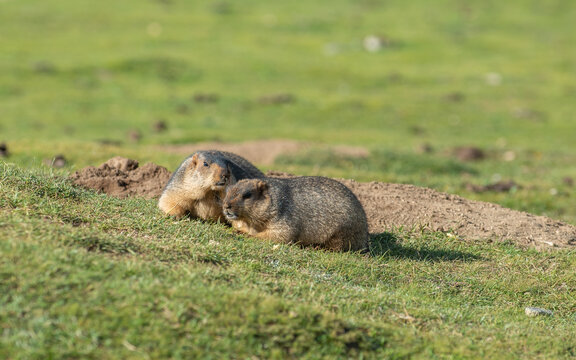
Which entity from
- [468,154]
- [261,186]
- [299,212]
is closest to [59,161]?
[261,186]

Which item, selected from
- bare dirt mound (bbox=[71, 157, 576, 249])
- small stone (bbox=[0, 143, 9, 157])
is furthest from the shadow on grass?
small stone (bbox=[0, 143, 9, 157])

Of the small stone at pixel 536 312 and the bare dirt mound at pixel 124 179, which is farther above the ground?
the bare dirt mound at pixel 124 179

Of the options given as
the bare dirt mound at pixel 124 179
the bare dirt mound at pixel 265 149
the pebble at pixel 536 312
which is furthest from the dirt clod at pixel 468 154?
the pebble at pixel 536 312

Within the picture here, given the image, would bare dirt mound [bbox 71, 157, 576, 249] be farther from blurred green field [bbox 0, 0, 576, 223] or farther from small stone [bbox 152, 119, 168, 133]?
small stone [bbox 152, 119, 168, 133]

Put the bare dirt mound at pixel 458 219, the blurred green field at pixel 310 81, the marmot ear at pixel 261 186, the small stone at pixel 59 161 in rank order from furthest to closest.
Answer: the blurred green field at pixel 310 81 < the small stone at pixel 59 161 < the bare dirt mound at pixel 458 219 < the marmot ear at pixel 261 186

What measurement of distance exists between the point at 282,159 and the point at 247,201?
807 centimetres

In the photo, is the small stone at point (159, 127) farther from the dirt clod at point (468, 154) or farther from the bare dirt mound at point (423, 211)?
the bare dirt mound at point (423, 211)

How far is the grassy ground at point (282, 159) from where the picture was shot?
5.27 meters

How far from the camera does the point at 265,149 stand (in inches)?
656

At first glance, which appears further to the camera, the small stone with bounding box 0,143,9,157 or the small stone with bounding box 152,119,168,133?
the small stone with bounding box 152,119,168,133

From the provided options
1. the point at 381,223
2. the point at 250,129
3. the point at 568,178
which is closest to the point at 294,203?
the point at 381,223

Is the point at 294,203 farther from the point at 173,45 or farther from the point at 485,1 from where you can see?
the point at 485,1

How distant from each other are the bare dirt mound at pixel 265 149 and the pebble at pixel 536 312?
9029 mm

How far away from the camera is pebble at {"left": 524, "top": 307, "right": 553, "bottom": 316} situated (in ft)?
23.4
